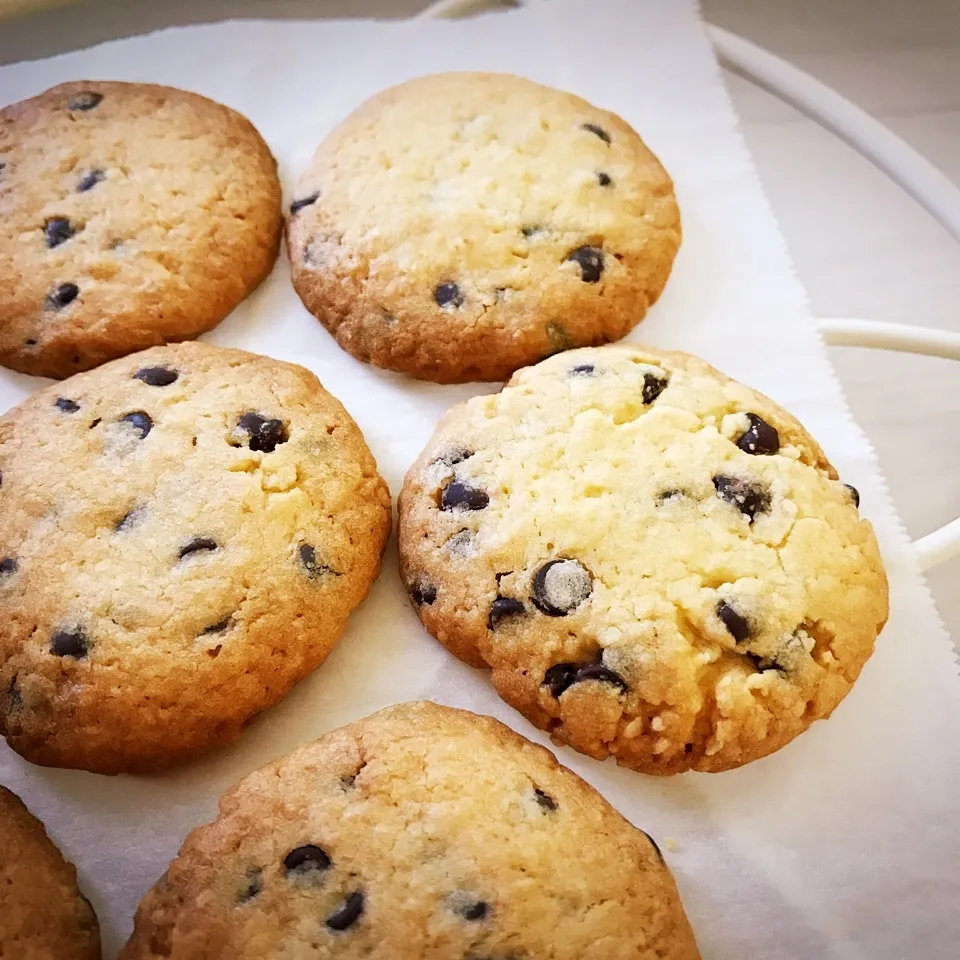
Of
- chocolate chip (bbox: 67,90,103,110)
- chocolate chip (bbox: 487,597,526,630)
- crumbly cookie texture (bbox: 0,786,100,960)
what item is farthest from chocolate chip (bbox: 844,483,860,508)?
chocolate chip (bbox: 67,90,103,110)


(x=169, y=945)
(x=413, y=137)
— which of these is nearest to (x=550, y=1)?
(x=413, y=137)

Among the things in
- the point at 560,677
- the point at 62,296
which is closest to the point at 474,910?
the point at 560,677

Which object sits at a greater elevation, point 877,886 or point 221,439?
point 221,439

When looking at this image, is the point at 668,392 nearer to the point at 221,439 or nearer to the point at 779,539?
the point at 779,539

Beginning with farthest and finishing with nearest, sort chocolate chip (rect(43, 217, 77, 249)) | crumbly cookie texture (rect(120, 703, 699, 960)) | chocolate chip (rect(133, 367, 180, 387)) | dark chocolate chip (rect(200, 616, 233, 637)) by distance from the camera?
chocolate chip (rect(43, 217, 77, 249)), chocolate chip (rect(133, 367, 180, 387)), dark chocolate chip (rect(200, 616, 233, 637)), crumbly cookie texture (rect(120, 703, 699, 960))

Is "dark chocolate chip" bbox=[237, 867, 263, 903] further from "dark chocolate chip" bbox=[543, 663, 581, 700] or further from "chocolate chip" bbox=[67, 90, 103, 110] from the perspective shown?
"chocolate chip" bbox=[67, 90, 103, 110]

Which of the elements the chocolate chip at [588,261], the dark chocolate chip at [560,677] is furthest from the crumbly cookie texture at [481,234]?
the dark chocolate chip at [560,677]

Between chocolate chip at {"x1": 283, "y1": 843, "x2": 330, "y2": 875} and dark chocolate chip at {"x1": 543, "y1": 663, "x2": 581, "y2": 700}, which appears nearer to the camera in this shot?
chocolate chip at {"x1": 283, "y1": 843, "x2": 330, "y2": 875}
